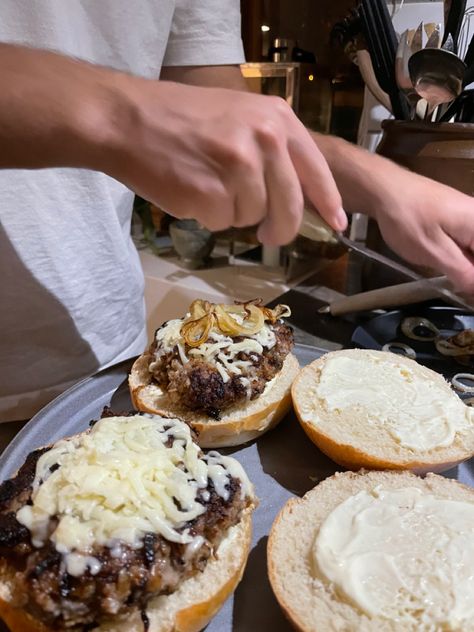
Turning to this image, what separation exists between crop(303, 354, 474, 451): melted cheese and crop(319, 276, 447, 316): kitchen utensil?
512 mm

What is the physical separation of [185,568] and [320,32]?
309cm

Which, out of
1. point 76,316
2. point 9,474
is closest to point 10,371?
point 76,316

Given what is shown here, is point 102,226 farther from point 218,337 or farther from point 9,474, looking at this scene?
point 9,474

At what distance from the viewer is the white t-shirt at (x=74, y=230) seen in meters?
1.56

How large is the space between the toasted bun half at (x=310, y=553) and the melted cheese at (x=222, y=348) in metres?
0.43

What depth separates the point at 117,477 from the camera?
103cm

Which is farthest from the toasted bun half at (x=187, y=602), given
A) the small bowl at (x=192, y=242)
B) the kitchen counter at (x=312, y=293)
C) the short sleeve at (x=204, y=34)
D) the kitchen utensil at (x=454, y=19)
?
the small bowl at (x=192, y=242)

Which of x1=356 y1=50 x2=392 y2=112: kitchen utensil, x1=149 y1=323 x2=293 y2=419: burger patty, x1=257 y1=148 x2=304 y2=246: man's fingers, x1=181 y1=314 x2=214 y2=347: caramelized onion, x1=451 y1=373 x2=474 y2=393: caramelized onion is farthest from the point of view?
x1=356 y1=50 x2=392 y2=112: kitchen utensil

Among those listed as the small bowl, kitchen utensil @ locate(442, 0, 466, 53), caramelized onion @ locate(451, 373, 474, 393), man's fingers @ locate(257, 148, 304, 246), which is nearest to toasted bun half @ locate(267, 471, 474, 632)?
caramelized onion @ locate(451, 373, 474, 393)

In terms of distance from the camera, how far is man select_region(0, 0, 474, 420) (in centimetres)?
95

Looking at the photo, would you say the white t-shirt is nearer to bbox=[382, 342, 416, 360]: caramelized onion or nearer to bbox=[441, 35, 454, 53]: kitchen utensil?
bbox=[441, 35, 454, 53]: kitchen utensil

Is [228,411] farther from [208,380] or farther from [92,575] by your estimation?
[92,575]

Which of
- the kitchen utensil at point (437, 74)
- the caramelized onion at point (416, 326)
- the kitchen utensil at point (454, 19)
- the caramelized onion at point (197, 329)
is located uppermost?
the kitchen utensil at point (454, 19)

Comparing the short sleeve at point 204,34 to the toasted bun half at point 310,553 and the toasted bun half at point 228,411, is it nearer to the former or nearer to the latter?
the toasted bun half at point 228,411
